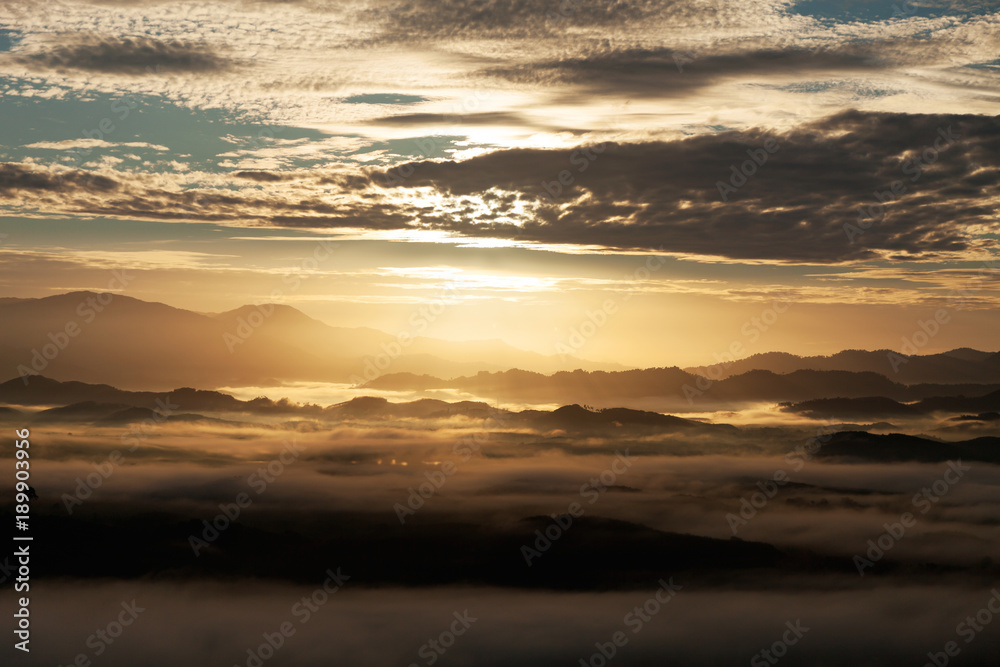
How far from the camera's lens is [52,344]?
195250mm

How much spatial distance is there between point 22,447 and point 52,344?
5961 centimetres

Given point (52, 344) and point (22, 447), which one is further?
point (52, 344)

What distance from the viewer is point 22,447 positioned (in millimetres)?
143375
